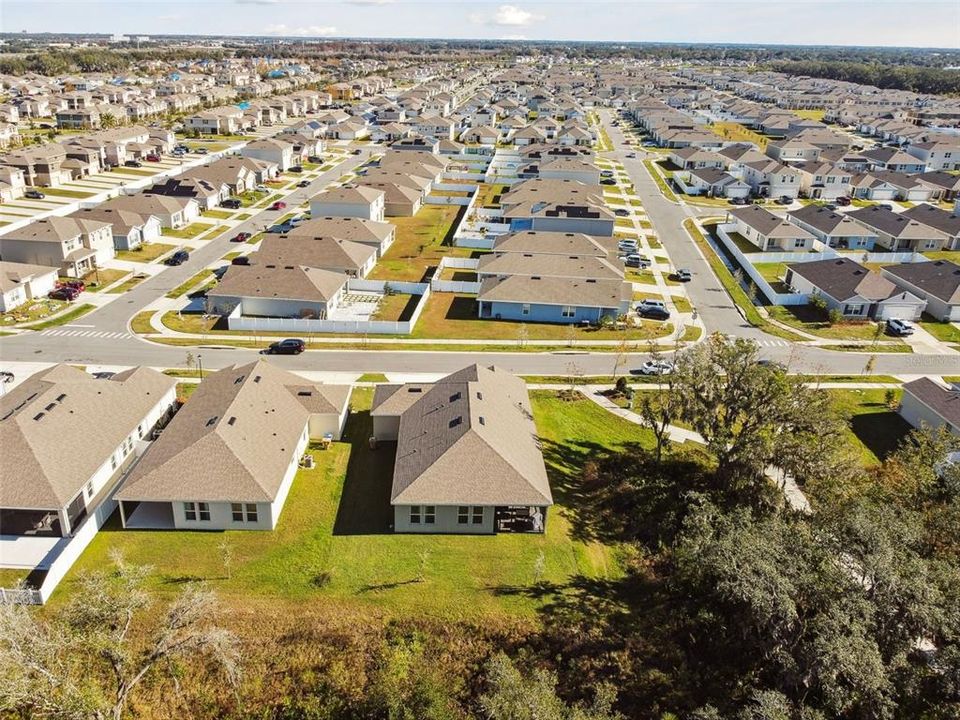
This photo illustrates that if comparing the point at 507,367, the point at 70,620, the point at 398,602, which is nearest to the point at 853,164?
the point at 507,367

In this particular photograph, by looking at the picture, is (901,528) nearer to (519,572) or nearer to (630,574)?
(630,574)

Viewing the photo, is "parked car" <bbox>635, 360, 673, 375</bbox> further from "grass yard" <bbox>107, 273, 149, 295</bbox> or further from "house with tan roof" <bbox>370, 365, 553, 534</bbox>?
"grass yard" <bbox>107, 273, 149, 295</bbox>

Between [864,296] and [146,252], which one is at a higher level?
[864,296]

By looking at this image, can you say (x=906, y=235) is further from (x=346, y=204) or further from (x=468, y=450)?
(x=468, y=450)

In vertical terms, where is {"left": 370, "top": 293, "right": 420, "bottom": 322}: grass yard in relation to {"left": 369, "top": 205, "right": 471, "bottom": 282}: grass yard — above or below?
below

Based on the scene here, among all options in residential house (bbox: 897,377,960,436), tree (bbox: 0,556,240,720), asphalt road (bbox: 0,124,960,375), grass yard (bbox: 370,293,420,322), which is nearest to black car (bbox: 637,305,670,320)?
asphalt road (bbox: 0,124,960,375)

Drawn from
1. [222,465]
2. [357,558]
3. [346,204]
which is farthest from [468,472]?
[346,204]

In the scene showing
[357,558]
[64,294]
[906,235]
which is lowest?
[357,558]
